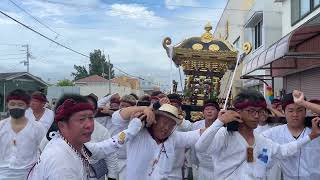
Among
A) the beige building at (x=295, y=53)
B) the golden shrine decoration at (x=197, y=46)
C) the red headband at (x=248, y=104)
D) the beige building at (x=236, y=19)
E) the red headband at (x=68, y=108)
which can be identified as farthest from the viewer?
the beige building at (x=236, y=19)

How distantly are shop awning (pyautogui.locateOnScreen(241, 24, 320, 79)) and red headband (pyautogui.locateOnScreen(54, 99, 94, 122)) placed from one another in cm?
468

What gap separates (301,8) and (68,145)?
12.9 meters

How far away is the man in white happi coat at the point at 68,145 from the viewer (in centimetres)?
277

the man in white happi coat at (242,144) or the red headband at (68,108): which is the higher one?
the red headband at (68,108)

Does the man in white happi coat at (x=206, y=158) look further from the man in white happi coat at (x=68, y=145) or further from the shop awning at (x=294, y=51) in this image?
the man in white happi coat at (x=68, y=145)

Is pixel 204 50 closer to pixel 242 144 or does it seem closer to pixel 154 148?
pixel 154 148

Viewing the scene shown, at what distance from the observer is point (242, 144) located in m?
4.20

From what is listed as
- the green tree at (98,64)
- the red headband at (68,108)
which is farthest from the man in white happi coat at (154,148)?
the green tree at (98,64)

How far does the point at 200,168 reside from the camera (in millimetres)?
6305

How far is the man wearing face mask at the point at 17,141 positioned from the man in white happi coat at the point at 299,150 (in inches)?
132

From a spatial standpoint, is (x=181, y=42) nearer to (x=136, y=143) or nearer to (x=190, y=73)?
(x=190, y=73)

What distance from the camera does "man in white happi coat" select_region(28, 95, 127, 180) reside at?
2.77 metres

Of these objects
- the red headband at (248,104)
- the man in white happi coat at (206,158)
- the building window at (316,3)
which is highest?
the building window at (316,3)

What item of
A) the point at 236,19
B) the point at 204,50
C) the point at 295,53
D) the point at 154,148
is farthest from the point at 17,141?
the point at 236,19
